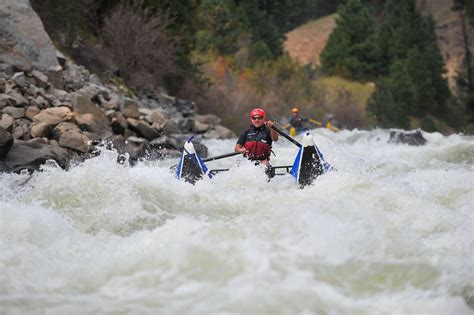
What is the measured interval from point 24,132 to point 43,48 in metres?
4.96

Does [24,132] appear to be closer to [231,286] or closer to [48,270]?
[48,270]

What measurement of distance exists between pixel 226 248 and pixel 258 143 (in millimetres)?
4331

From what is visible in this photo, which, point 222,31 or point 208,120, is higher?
point 222,31

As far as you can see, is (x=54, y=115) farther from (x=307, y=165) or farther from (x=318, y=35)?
(x=318, y=35)

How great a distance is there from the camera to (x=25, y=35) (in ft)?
51.1

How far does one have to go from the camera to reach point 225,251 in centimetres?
507

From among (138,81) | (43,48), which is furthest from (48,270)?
(138,81)

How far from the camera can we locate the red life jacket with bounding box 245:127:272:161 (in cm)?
932

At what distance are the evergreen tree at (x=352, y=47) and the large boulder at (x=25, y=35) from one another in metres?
35.0

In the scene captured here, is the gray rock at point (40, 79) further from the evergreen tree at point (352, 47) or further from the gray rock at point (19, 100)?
the evergreen tree at point (352, 47)

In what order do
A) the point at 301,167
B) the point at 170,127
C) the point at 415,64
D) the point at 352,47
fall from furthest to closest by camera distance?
1. the point at 352,47
2. the point at 415,64
3. the point at 170,127
4. the point at 301,167

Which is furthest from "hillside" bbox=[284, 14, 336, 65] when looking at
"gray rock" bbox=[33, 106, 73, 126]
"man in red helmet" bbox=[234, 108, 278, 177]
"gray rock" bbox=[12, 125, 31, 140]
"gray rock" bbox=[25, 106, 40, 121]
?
"man in red helmet" bbox=[234, 108, 278, 177]

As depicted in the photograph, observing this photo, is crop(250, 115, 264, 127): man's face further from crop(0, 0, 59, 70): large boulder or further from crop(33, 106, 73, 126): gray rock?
crop(0, 0, 59, 70): large boulder

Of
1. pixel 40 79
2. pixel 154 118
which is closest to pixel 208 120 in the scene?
pixel 154 118
